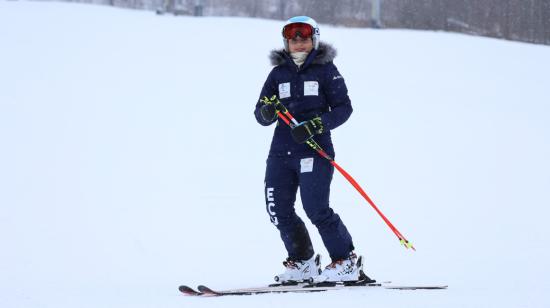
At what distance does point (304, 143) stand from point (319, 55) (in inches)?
23.4

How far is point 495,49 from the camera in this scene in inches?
765

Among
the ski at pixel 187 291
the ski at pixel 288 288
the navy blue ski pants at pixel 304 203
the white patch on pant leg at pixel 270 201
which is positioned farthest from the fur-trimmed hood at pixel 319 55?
the ski at pixel 187 291

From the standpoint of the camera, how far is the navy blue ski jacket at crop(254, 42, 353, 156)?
527cm

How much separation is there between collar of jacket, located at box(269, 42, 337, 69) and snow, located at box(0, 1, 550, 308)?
4.97ft

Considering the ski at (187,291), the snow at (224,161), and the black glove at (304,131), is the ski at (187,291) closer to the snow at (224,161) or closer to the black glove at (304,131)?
the snow at (224,161)

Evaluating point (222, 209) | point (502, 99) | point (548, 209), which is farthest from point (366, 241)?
point (502, 99)

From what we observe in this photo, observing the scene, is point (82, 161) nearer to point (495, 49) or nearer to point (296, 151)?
point (296, 151)

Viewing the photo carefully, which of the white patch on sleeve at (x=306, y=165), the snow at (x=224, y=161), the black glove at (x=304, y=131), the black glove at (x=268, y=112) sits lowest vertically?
the snow at (x=224, y=161)

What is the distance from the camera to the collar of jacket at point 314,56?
5.28 m

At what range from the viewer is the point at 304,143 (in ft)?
17.2

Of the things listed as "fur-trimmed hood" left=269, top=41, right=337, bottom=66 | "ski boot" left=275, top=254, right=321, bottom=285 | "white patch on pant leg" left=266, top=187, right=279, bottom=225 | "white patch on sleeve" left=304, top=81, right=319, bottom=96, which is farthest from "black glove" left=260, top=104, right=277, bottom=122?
"ski boot" left=275, top=254, right=321, bottom=285

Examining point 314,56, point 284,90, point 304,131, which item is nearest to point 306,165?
point 304,131

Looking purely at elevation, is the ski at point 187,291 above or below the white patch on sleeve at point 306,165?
below

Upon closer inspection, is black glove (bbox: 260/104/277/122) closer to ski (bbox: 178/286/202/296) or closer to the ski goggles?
the ski goggles
